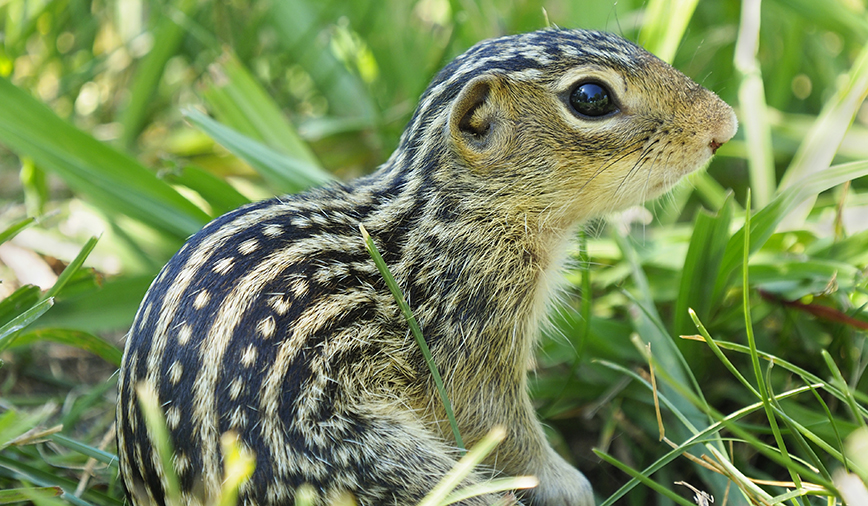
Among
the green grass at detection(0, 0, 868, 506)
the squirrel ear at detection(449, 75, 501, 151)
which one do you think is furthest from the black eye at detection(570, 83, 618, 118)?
the green grass at detection(0, 0, 868, 506)

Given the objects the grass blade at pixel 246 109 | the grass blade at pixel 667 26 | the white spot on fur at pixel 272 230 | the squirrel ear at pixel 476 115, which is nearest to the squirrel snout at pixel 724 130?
the squirrel ear at pixel 476 115

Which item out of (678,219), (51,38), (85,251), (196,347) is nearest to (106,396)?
(85,251)

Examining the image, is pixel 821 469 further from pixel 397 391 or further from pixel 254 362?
pixel 254 362

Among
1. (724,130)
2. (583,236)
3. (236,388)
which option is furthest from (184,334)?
(724,130)

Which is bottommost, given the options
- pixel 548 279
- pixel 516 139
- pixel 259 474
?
pixel 259 474

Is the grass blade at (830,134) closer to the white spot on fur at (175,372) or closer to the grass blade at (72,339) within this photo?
the white spot on fur at (175,372)

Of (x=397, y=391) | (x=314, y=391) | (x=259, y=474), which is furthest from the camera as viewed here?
(x=397, y=391)

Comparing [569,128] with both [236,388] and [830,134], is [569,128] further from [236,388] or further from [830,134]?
[830,134]

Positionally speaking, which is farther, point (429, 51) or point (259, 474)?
point (429, 51)
